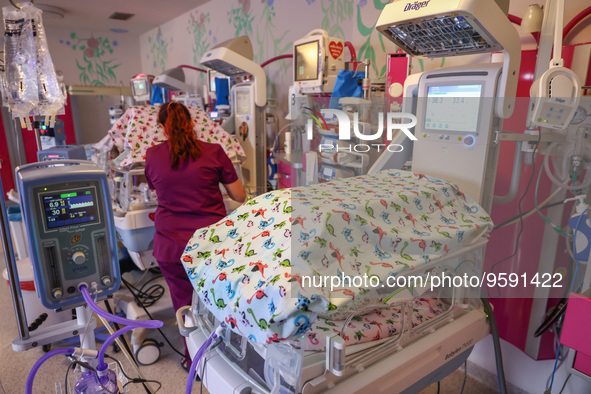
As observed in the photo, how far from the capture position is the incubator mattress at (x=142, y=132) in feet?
8.78

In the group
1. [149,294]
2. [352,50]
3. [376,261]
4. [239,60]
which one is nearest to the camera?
[376,261]

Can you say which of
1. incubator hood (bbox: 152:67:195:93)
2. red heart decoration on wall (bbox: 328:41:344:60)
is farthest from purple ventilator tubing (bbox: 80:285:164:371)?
incubator hood (bbox: 152:67:195:93)

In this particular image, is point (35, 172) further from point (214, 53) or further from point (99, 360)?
point (214, 53)

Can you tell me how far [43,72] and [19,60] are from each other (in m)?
0.08

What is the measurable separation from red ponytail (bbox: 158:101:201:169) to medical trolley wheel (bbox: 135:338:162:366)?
A: 1100 mm

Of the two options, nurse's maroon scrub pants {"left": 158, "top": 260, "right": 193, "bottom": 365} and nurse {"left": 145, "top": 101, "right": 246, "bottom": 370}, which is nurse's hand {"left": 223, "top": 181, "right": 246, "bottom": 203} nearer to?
nurse {"left": 145, "top": 101, "right": 246, "bottom": 370}

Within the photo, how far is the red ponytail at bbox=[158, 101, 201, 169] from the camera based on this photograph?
2.12 meters

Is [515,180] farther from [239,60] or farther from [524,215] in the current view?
[239,60]

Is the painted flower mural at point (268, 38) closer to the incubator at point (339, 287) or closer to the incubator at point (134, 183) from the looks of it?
the incubator at point (134, 183)

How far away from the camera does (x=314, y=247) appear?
1064 millimetres

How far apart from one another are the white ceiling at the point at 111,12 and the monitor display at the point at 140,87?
3.44ft

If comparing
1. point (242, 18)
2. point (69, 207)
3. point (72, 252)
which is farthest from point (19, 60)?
point (242, 18)

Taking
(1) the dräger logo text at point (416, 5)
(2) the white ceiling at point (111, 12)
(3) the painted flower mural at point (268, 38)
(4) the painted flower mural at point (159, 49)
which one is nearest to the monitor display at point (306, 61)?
(3) the painted flower mural at point (268, 38)

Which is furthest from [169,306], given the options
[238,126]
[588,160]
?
[588,160]
